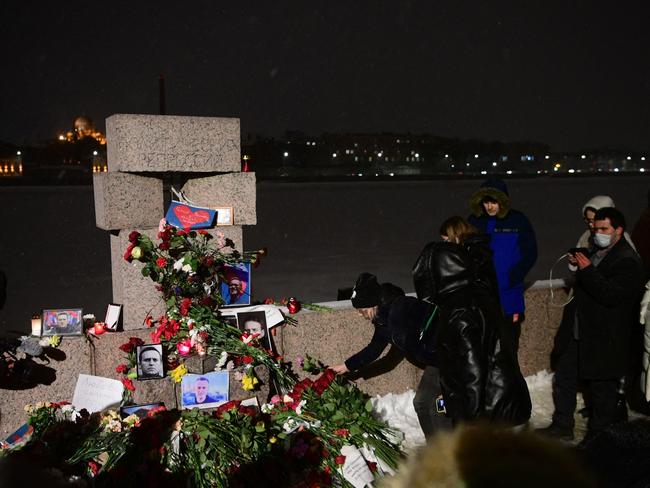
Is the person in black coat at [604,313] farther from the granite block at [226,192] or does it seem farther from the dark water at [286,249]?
the dark water at [286,249]

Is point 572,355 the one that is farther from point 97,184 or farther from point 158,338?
point 97,184

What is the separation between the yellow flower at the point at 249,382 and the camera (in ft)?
14.0

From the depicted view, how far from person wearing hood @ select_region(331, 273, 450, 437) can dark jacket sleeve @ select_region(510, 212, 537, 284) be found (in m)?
1.84

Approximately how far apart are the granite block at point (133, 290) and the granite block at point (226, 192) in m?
0.46

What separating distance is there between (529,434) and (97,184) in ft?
13.9

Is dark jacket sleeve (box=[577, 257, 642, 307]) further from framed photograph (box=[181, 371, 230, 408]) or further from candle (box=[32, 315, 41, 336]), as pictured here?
candle (box=[32, 315, 41, 336])

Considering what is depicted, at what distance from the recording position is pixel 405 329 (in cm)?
363

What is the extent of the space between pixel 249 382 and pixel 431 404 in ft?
3.82

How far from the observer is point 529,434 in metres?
1.02

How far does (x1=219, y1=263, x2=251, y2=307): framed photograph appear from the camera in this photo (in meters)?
4.88

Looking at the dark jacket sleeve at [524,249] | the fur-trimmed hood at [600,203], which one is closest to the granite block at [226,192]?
the dark jacket sleeve at [524,249]

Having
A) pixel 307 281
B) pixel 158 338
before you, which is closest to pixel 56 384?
pixel 158 338

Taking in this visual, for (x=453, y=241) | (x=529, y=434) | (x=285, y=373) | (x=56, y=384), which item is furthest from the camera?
→ (x=285, y=373)

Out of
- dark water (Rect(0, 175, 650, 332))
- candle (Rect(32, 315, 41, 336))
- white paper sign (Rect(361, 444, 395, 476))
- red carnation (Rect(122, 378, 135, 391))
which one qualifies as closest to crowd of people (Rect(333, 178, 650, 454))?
white paper sign (Rect(361, 444, 395, 476))
